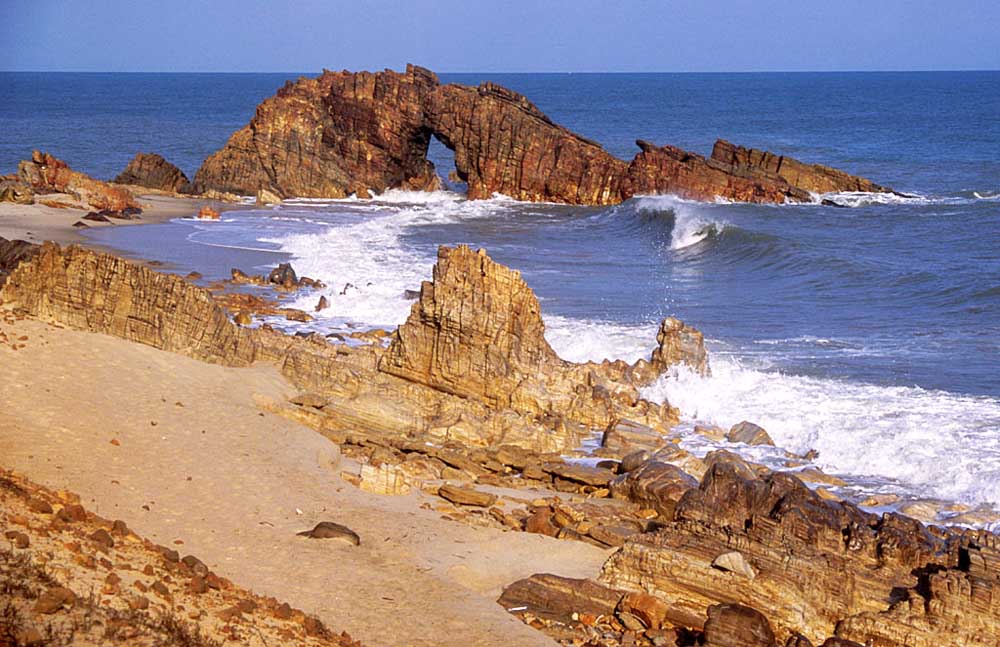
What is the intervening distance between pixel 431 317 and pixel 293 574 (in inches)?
279

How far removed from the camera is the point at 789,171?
49594 millimetres

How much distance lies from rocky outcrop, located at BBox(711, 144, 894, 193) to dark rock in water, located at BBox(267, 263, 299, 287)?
26098 mm

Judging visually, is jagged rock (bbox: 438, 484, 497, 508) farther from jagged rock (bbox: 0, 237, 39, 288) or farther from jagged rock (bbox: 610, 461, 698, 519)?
jagged rock (bbox: 0, 237, 39, 288)

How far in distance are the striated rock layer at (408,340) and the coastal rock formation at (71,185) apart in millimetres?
23344

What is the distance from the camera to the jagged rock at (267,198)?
150 feet

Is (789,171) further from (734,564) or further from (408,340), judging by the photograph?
(734,564)

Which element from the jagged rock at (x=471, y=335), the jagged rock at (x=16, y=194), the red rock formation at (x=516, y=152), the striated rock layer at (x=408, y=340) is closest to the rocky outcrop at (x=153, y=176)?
the jagged rock at (x=16, y=194)

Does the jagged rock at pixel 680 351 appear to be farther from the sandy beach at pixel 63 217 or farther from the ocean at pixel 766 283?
the sandy beach at pixel 63 217

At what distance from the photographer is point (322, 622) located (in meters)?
9.72

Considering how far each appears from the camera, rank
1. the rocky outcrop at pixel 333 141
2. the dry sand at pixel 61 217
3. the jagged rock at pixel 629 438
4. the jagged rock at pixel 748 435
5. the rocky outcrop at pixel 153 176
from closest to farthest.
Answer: the jagged rock at pixel 629 438
the jagged rock at pixel 748 435
the dry sand at pixel 61 217
the rocky outcrop at pixel 153 176
the rocky outcrop at pixel 333 141

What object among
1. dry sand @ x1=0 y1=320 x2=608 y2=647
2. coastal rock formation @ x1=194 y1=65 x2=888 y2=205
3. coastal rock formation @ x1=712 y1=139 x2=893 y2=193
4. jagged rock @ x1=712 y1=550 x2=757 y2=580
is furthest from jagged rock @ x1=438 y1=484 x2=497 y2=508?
coastal rock formation @ x1=712 y1=139 x2=893 y2=193

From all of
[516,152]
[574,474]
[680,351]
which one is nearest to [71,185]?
[516,152]

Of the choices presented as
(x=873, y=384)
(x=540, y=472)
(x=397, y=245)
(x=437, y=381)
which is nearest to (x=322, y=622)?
(x=540, y=472)

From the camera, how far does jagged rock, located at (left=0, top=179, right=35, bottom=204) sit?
1473 inches
